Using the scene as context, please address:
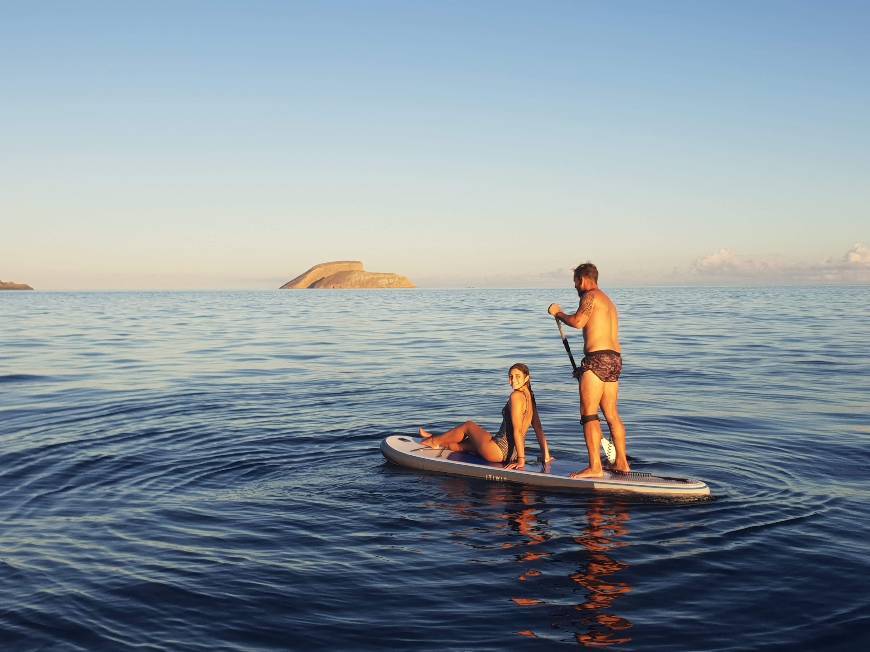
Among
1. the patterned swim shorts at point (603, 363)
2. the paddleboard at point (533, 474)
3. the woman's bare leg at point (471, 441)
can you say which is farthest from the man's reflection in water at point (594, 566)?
the patterned swim shorts at point (603, 363)

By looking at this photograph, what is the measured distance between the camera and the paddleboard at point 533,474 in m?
8.84

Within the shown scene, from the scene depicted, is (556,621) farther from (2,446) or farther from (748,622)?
(2,446)

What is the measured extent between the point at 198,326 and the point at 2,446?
33907mm

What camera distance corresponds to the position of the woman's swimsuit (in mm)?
9922

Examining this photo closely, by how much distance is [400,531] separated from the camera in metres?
7.76

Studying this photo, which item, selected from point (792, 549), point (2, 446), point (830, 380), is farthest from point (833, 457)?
point (2, 446)

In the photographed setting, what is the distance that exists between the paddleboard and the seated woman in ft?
0.42

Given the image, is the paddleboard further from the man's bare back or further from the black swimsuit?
the man's bare back

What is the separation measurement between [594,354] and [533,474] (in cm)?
184

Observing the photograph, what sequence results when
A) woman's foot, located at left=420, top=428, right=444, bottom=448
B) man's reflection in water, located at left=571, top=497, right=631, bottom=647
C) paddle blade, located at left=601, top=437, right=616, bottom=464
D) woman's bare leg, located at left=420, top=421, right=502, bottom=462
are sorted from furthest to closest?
woman's foot, located at left=420, top=428, right=444, bottom=448 → woman's bare leg, located at left=420, top=421, right=502, bottom=462 → paddle blade, located at left=601, top=437, right=616, bottom=464 → man's reflection in water, located at left=571, top=497, right=631, bottom=647

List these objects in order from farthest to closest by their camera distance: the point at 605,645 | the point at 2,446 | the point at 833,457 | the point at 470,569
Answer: the point at 2,446 → the point at 833,457 → the point at 470,569 → the point at 605,645

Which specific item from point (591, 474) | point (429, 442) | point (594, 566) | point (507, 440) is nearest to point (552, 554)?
point (594, 566)

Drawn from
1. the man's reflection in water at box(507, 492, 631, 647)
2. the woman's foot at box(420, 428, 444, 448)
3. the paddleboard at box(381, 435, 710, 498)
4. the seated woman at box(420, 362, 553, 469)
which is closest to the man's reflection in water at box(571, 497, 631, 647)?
the man's reflection in water at box(507, 492, 631, 647)

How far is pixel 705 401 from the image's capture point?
16.5 metres
